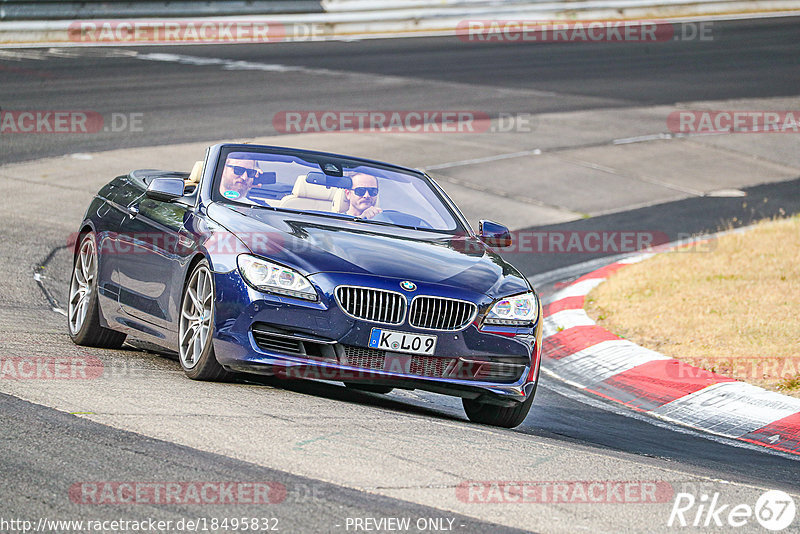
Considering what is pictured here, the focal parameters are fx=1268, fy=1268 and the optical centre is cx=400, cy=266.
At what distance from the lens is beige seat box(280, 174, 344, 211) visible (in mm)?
8000

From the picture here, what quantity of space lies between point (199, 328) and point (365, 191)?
1689mm

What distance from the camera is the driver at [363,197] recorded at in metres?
8.15

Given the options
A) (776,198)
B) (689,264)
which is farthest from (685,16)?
(689,264)

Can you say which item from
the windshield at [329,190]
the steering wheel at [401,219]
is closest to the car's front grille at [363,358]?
the windshield at [329,190]

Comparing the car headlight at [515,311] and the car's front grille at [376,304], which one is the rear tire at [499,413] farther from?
the car's front grille at [376,304]

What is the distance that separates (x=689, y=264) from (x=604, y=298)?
1612 millimetres

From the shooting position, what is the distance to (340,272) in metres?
6.80

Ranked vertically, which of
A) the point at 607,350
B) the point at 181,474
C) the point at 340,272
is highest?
the point at 340,272

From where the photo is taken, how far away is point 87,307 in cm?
864

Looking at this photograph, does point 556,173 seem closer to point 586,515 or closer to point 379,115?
point 379,115

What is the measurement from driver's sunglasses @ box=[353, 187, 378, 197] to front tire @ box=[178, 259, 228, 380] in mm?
1430

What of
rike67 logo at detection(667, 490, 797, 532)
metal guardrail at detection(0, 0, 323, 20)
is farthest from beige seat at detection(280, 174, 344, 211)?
metal guardrail at detection(0, 0, 323, 20)

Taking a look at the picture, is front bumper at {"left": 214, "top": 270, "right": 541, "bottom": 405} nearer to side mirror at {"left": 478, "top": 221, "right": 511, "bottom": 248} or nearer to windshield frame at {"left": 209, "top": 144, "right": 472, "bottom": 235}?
windshield frame at {"left": 209, "top": 144, "right": 472, "bottom": 235}

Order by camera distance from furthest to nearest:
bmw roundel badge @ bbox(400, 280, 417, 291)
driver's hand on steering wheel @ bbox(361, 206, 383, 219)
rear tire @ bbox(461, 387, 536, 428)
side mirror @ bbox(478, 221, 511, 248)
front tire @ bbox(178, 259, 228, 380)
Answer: side mirror @ bbox(478, 221, 511, 248)
driver's hand on steering wheel @ bbox(361, 206, 383, 219)
rear tire @ bbox(461, 387, 536, 428)
front tire @ bbox(178, 259, 228, 380)
bmw roundel badge @ bbox(400, 280, 417, 291)
